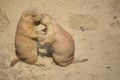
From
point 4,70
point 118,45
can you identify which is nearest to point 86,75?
point 118,45

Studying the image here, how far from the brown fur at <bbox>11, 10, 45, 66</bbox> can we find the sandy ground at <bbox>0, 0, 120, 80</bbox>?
7.0 inches

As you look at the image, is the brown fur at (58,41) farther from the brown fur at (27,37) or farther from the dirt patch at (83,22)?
the dirt patch at (83,22)

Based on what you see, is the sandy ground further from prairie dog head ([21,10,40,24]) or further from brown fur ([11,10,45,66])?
prairie dog head ([21,10,40,24])

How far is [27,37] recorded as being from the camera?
171 inches

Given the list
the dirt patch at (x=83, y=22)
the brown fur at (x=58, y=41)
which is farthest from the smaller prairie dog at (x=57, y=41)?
the dirt patch at (x=83, y=22)

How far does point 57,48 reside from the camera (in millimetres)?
4328

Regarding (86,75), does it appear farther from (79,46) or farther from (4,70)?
(4,70)

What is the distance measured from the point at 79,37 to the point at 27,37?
3.66 ft

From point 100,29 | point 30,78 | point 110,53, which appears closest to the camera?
point 30,78

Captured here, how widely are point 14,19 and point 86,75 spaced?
78.6 inches

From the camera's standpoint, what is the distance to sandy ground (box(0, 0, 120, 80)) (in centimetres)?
433

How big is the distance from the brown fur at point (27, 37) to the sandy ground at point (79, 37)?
177 mm

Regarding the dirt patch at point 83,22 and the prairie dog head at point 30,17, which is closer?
the prairie dog head at point 30,17

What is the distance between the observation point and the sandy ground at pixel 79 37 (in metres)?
4.33
